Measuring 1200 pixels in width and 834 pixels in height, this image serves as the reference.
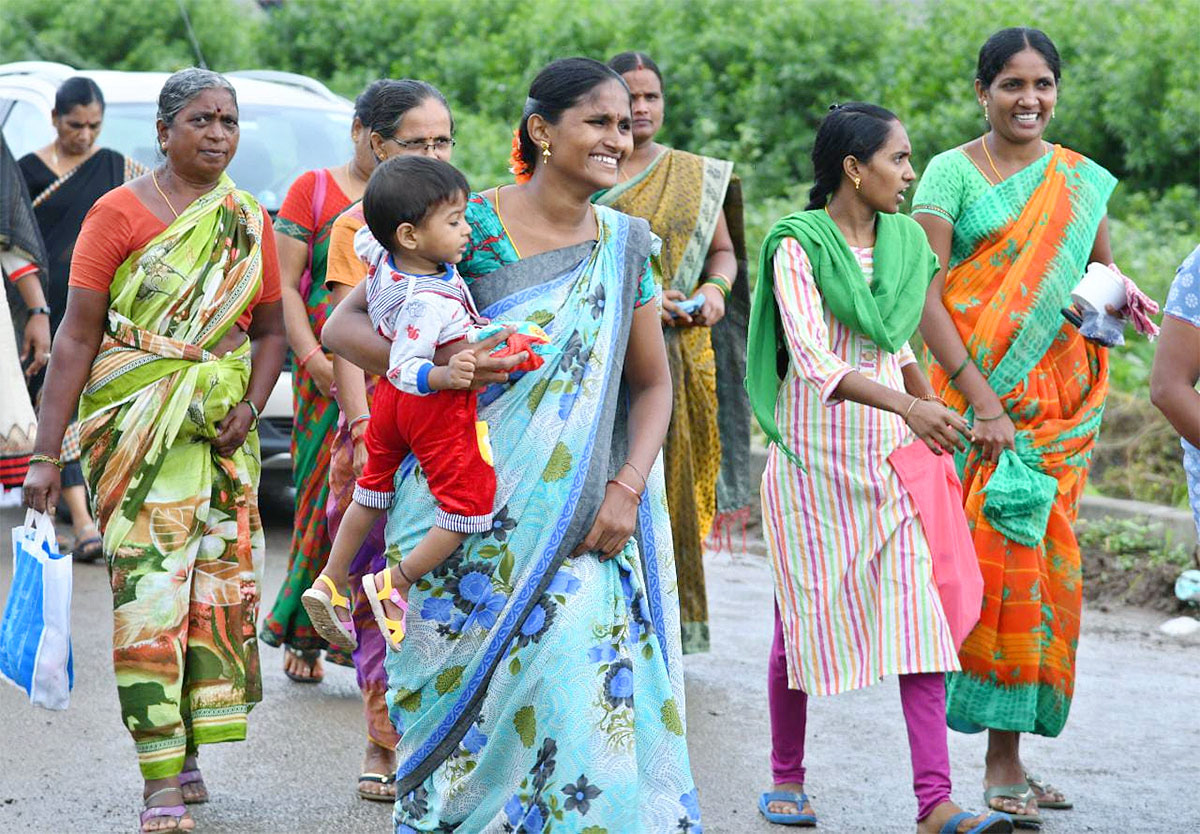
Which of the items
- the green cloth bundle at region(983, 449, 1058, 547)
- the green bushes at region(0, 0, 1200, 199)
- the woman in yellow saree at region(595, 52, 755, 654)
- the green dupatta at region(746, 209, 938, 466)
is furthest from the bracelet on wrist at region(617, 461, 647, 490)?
the green bushes at region(0, 0, 1200, 199)

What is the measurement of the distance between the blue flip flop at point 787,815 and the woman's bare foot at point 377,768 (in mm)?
1085

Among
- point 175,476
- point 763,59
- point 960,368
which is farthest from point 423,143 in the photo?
point 763,59

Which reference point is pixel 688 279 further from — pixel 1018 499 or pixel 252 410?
pixel 252 410

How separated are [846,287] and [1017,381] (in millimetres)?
770

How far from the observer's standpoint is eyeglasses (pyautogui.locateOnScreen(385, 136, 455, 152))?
543 cm

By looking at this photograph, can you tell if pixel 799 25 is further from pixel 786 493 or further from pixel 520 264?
pixel 520 264

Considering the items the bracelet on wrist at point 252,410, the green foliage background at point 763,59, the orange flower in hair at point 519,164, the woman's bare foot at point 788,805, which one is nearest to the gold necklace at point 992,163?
the orange flower in hair at point 519,164

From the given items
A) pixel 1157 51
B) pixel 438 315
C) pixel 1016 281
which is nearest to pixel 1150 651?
pixel 1016 281

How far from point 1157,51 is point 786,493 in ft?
27.7

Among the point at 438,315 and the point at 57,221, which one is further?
the point at 57,221

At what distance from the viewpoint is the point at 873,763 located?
19.5 feet

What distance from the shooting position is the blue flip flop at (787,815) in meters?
5.30

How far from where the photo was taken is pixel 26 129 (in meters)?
10.2

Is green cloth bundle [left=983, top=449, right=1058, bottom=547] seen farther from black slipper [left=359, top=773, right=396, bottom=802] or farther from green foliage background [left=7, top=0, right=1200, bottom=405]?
green foliage background [left=7, top=0, right=1200, bottom=405]
